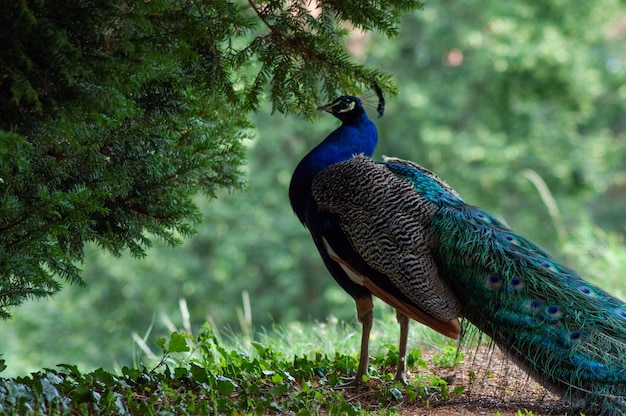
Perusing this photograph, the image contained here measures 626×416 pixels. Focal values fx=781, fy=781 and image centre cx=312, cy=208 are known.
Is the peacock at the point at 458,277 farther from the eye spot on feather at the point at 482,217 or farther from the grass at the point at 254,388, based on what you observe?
the grass at the point at 254,388

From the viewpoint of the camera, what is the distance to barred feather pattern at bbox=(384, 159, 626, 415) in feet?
9.88

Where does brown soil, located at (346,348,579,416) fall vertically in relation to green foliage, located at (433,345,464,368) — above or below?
below

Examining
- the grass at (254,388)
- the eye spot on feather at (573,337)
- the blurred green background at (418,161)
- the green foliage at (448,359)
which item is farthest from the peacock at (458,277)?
the blurred green background at (418,161)

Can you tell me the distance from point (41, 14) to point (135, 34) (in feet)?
1.00

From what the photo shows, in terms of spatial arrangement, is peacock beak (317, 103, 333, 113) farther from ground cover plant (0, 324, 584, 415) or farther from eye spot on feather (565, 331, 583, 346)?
eye spot on feather (565, 331, 583, 346)

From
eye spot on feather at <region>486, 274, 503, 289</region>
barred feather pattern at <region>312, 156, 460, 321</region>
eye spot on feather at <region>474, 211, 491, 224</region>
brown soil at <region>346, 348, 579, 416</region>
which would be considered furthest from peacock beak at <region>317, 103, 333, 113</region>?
brown soil at <region>346, 348, 579, 416</region>

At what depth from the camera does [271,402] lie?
3.05m

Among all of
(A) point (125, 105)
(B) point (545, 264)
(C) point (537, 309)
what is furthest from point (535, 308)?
(A) point (125, 105)

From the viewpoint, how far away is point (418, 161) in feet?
32.7

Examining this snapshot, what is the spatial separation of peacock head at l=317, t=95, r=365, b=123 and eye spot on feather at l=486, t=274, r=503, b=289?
113cm

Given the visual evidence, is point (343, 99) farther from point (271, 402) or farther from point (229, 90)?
point (271, 402)

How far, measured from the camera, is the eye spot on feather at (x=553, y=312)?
3166mm

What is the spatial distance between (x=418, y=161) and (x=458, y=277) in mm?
6735

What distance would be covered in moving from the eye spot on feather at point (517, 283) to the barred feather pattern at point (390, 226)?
0.25 meters
